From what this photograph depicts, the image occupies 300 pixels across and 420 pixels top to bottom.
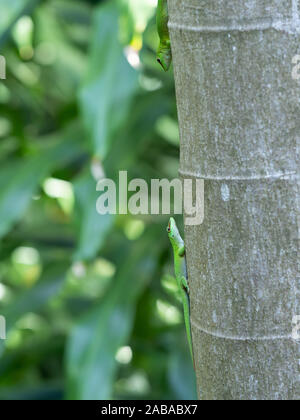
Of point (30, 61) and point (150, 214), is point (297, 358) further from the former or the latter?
point (30, 61)

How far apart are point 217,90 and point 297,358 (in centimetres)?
29

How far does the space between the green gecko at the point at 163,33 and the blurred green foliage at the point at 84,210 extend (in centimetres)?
69

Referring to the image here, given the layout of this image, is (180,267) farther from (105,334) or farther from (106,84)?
(105,334)

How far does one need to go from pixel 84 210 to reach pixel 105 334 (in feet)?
1.31

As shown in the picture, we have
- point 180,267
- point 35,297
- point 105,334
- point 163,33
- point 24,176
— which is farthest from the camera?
point 35,297

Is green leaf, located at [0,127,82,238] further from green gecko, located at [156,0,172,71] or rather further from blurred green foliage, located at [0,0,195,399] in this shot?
green gecko, located at [156,0,172,71]

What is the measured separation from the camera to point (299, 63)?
564 millimetres

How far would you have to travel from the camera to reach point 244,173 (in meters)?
0.58

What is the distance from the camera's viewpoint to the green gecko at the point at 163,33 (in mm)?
657

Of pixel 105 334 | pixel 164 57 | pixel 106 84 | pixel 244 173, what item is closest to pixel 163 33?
pixel 164 57

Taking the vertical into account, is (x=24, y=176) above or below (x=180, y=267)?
above

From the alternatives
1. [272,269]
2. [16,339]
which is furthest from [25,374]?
[272,269]
